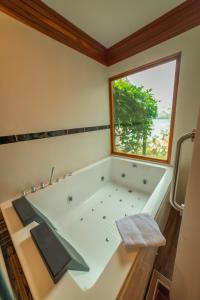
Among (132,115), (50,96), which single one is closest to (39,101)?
(50,96)

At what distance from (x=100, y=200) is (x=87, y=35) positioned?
2400mm

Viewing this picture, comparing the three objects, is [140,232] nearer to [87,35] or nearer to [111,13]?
[111,13]

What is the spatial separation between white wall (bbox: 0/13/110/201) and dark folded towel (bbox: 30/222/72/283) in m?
0.72

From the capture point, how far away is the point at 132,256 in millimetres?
747

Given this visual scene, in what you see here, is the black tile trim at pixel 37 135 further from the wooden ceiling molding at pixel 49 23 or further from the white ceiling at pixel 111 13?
the white ceiling at pixel 111 13

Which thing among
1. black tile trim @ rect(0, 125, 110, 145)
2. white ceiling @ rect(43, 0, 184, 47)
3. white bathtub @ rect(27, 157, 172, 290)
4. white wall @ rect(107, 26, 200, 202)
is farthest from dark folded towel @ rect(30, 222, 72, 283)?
white ceiling @ rect(43, 0, 184, 47)

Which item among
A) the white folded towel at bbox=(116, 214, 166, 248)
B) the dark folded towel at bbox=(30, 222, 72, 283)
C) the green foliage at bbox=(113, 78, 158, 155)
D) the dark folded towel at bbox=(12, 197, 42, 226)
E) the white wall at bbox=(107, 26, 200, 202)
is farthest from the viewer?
the green foliage at bbox=(113, 78, 158, 155)

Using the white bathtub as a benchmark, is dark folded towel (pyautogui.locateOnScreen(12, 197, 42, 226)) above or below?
above

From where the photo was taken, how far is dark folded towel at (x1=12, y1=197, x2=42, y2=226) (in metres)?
1.02

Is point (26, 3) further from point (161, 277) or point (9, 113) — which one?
point (161, 277)

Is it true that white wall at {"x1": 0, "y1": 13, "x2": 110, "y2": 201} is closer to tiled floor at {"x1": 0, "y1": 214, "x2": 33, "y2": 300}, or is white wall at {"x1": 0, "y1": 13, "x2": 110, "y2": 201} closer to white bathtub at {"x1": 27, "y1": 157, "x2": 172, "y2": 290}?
white bathtub at {"x1": 27, "y1": 157, "x2": 172, "y2": 290}

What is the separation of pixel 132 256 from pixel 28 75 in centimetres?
184

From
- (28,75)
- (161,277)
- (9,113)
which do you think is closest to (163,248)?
(161,277)

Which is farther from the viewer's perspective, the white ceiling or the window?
the window
